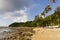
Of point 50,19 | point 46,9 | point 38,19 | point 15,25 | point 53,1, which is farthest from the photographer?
point 15,25

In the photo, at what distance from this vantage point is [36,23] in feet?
283

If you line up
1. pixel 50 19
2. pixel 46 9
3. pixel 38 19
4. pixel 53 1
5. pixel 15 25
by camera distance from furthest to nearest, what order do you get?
pixel 15 25 → pixel 38 19 → pixel 50 19 → pixel 46 9 → pixel 53 1

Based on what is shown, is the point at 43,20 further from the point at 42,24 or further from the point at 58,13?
the point at 58,13

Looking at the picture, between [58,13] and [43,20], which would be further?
[43,20]

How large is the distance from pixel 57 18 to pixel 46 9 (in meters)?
5.56

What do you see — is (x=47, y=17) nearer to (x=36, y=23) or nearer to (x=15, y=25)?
(x=36, y=23)

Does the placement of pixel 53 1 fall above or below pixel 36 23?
above

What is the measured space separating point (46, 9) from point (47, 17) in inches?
342

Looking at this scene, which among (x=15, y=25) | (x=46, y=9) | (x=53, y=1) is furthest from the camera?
(x=15, y=25)

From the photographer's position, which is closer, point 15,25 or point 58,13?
point 58,13

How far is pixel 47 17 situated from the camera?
78.4 metres

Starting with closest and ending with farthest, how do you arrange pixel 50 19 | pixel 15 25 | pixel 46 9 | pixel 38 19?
1. pixel 46 9
2. pixel 50 19
3. pixel 38 19
4. pixel 15 25

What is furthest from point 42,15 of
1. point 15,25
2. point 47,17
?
point 15,25

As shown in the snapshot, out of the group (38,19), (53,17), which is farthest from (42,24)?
(53,17)
